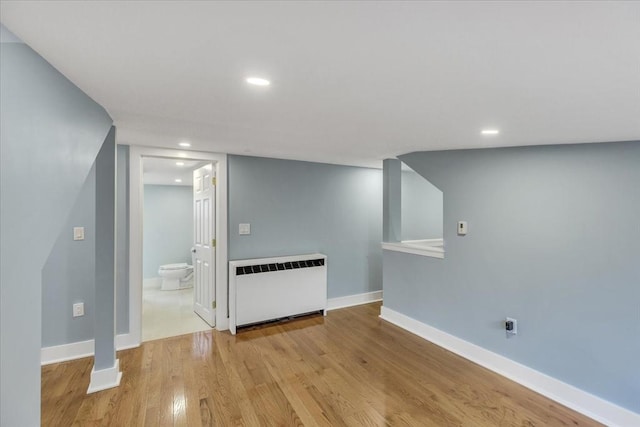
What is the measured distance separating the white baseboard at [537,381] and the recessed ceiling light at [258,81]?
2.98 meters

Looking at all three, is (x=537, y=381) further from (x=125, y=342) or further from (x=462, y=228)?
(x=125, y=342)

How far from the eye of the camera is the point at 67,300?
110 inches

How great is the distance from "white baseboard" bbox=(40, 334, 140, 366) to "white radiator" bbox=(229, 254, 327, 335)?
109 cm

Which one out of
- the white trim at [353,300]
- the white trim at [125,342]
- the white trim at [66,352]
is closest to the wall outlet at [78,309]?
the white trim at [66,352]

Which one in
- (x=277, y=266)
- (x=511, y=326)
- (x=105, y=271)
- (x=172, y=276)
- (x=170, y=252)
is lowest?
(x=172, y=276)

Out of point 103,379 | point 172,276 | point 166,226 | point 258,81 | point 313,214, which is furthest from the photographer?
point 166,226

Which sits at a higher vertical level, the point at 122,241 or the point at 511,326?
the point at 122,241

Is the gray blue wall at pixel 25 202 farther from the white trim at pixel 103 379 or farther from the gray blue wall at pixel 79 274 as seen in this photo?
the gray blue wall at pixel 79 274

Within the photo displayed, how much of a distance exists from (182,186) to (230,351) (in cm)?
425

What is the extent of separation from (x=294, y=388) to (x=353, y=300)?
2148 mm

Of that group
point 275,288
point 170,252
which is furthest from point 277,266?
point 170,252

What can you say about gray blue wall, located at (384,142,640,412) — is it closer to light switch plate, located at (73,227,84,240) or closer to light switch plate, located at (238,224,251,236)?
light switch plate, located at (238,224,251,236)

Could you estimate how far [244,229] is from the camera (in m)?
3.58

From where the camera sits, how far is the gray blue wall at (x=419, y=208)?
484 cm
